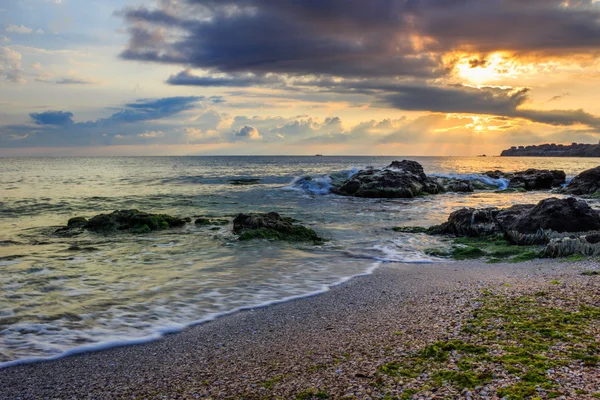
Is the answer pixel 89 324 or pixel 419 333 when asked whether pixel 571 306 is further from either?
pixel 89 324

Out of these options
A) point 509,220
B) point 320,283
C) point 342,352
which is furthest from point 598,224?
point 342,352

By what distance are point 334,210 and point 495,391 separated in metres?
17.9

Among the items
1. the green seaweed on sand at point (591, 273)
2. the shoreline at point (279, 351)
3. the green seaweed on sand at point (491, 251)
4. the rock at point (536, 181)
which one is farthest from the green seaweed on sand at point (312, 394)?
the rock at point (536, 181)

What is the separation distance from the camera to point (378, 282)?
7.68 m

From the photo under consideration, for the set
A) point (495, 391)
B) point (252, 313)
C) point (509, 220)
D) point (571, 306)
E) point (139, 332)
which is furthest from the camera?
point (509, 220)

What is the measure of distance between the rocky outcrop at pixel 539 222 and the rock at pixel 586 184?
1724 cm

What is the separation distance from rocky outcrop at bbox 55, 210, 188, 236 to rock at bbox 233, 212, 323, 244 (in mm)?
3204

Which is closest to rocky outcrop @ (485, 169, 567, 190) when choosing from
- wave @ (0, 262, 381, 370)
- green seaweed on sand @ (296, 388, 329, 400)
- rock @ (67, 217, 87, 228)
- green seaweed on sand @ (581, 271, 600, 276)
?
green seaweed on sand @ (581, 271, 600, 276)

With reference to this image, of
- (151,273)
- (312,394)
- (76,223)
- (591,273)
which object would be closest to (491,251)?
(591,273)

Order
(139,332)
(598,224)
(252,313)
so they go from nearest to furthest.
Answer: (139,332) < (252,313) < (598,224)

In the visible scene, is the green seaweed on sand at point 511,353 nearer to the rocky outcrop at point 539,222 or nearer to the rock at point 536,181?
the rocky outcrop at point 539,222

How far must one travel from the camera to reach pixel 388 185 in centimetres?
2792

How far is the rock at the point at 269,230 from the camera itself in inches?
496

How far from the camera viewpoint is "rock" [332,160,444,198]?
90.0ft
